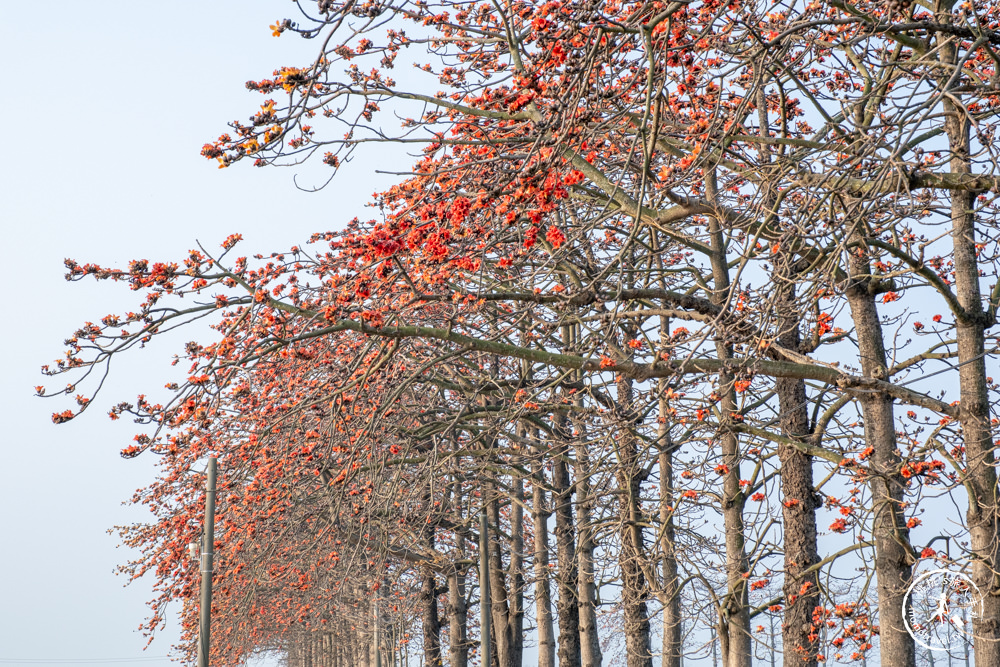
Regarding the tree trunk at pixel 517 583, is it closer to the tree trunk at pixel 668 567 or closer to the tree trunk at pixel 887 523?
the tree trunk at pixel 668 567

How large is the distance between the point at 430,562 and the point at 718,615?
268 inches

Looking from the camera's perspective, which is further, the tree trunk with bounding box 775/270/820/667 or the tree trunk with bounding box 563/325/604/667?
the tree trunk with bounding box 563/325/604/667

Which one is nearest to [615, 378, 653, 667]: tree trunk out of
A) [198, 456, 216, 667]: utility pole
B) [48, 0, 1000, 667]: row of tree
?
[48, 0, 1000, 667]: row of tree

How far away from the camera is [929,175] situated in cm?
705

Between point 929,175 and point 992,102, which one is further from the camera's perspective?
point 992,102

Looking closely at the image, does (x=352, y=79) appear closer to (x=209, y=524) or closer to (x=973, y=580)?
(x=209, y=524)

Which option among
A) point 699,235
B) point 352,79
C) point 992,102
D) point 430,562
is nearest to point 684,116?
point 699,235

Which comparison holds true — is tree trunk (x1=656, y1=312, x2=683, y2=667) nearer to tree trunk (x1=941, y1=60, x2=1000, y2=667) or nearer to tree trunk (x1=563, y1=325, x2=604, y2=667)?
tree trunk (x1=563, y1=325, x2=604, y2=667)

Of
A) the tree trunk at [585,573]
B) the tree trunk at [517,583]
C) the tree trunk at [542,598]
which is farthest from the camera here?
the tree trunk at [517,583]

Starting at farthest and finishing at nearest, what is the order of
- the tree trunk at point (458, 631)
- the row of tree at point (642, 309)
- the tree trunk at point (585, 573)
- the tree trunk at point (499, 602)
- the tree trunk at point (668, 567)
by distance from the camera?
the tree trunk at point (458, 631), the tree trunk at point (499, 602), the tree trunk at point (585, 573), the tree trunk at point (668, 567), the row of tree at point (642, 309)

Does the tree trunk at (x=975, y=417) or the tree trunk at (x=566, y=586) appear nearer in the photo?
the tree trunk at (x=975, y=417)

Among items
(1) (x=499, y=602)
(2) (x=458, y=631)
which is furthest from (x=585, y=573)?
(2) (x=458, y=631)

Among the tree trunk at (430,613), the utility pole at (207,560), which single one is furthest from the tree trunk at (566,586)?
the tree trunk at (430,613)

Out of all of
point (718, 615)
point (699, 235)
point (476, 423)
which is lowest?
point (718, 615)
